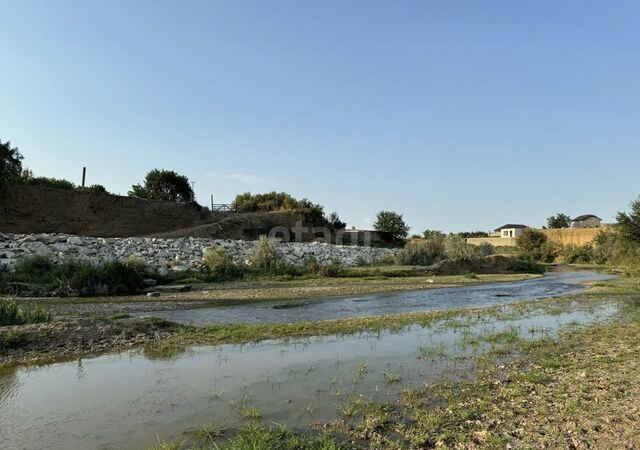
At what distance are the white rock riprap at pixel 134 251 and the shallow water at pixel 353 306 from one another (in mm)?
12051

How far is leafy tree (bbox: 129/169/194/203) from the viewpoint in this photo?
208 ft

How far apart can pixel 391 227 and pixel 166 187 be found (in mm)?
32184

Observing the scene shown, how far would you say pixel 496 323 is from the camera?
13.7 meters

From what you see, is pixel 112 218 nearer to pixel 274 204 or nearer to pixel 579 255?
pixel 274 204

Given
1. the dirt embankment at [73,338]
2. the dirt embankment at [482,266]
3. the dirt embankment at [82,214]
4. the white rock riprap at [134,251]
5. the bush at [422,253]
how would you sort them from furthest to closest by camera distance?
the dirt embankment at [82,214] < the bush at [422,253] < the dirt embankment at [482,266] < the white rock riprap at [134,251] < the dirt embankment at [73,338]

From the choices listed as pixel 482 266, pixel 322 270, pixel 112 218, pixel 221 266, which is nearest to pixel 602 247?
pixel 482 266

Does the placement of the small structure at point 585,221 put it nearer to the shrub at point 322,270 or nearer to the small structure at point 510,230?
the small structure at point 510,230

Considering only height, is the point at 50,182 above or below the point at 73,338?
above

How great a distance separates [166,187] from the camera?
6525cm

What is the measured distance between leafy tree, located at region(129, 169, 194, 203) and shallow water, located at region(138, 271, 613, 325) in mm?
47297

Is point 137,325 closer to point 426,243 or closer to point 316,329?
point 316,329

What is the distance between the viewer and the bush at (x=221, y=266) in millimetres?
29484

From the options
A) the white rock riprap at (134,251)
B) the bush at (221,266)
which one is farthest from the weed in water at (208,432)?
the white rock riprap at (134,251)

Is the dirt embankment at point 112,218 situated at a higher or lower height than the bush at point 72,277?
higher
